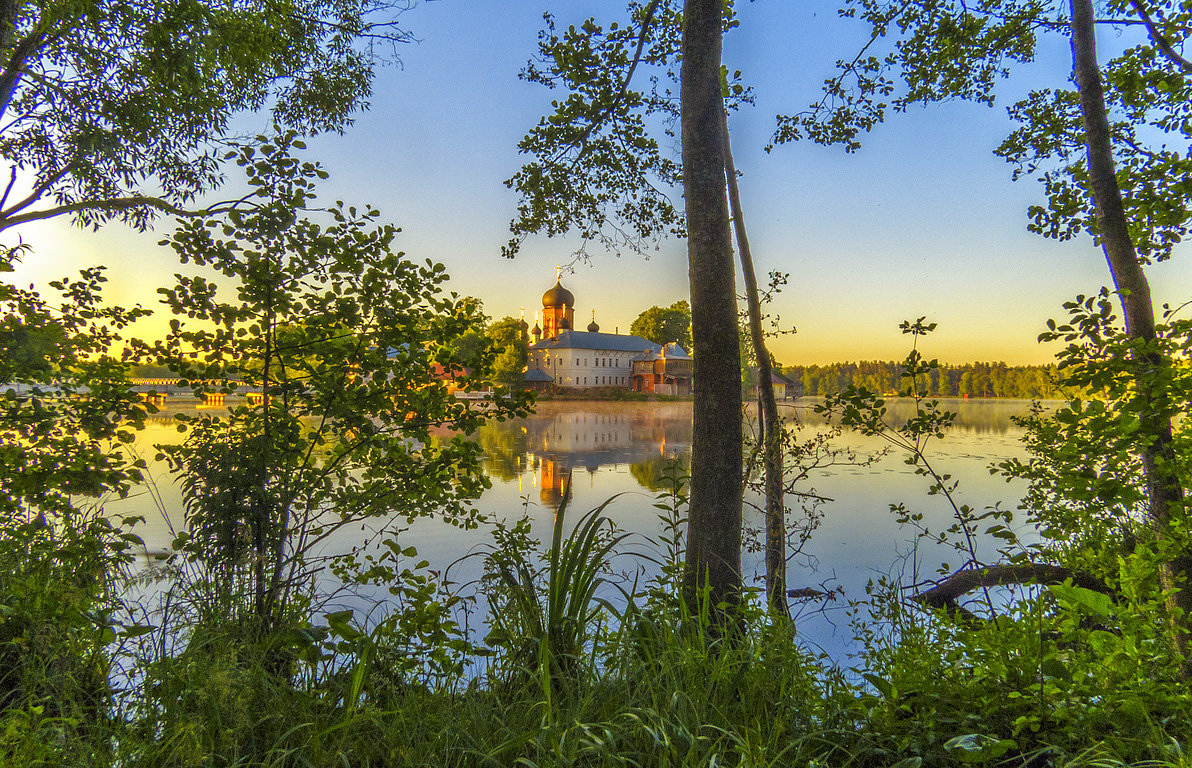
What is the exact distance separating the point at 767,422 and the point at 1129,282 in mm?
2659

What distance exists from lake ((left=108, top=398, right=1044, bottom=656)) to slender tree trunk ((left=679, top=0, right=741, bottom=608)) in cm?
43

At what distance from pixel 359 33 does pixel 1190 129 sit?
6.64m

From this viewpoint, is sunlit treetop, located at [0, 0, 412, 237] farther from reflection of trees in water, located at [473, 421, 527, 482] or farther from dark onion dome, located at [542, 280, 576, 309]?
dark onion dome, located at [542, 280, 576, 309]

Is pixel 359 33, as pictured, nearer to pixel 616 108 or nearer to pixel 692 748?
pixel 616 108

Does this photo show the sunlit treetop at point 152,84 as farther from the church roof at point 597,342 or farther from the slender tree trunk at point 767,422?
the church roof at point 597,342

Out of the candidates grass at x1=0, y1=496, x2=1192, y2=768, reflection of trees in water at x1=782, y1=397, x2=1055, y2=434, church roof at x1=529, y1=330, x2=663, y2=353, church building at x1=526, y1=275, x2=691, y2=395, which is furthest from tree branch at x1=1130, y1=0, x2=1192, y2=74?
church roof at x1=529, y1=330, x2=663, y2=353

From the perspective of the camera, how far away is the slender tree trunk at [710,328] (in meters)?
2.72

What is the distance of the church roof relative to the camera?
5862 centimetres

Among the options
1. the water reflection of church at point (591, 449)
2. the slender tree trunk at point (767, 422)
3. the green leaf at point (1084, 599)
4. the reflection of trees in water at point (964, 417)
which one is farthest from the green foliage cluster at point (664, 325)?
the green leaf at point (1084, 599)

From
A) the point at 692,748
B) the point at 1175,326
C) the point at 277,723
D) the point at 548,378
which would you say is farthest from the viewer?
the point at 548,378

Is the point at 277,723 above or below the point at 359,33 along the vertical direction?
below

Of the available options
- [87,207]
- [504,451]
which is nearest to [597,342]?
[504,451]

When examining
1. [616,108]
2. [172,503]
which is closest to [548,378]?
[172,503]

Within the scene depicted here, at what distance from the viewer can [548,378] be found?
5128 cm
